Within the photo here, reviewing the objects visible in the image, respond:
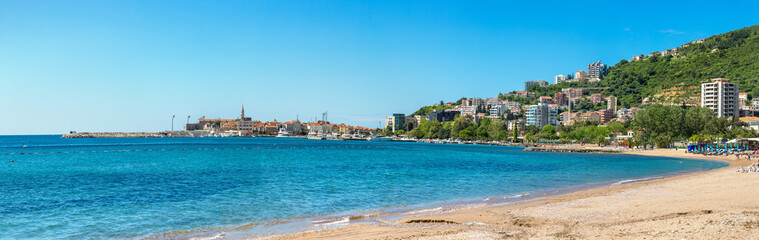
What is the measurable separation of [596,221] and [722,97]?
438 ft

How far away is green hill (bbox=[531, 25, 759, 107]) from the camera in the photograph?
148375 millimetres

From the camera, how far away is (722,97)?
4717 inches

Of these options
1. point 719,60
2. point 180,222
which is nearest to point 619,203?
point 180,222

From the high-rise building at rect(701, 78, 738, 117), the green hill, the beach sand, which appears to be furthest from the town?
the beach sand

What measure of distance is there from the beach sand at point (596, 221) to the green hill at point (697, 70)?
483ft

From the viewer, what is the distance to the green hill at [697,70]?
14838 centimetres

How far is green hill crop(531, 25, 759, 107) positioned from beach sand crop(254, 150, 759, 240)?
147212mm

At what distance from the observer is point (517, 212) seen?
14570 mm

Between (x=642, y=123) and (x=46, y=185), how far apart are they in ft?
257

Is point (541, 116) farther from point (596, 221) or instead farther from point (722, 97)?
point (596, 221)

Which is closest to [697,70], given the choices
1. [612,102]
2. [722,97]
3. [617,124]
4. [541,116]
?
[612,102]

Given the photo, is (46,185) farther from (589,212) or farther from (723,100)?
(723,100)

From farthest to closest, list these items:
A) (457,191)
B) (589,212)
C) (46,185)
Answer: (46,185)
(457,191)
(589,212)

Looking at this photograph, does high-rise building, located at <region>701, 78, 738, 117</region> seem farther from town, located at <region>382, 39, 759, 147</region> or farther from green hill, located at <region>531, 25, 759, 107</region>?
green hill, located at <region>531, 25, 759, 107</region>
